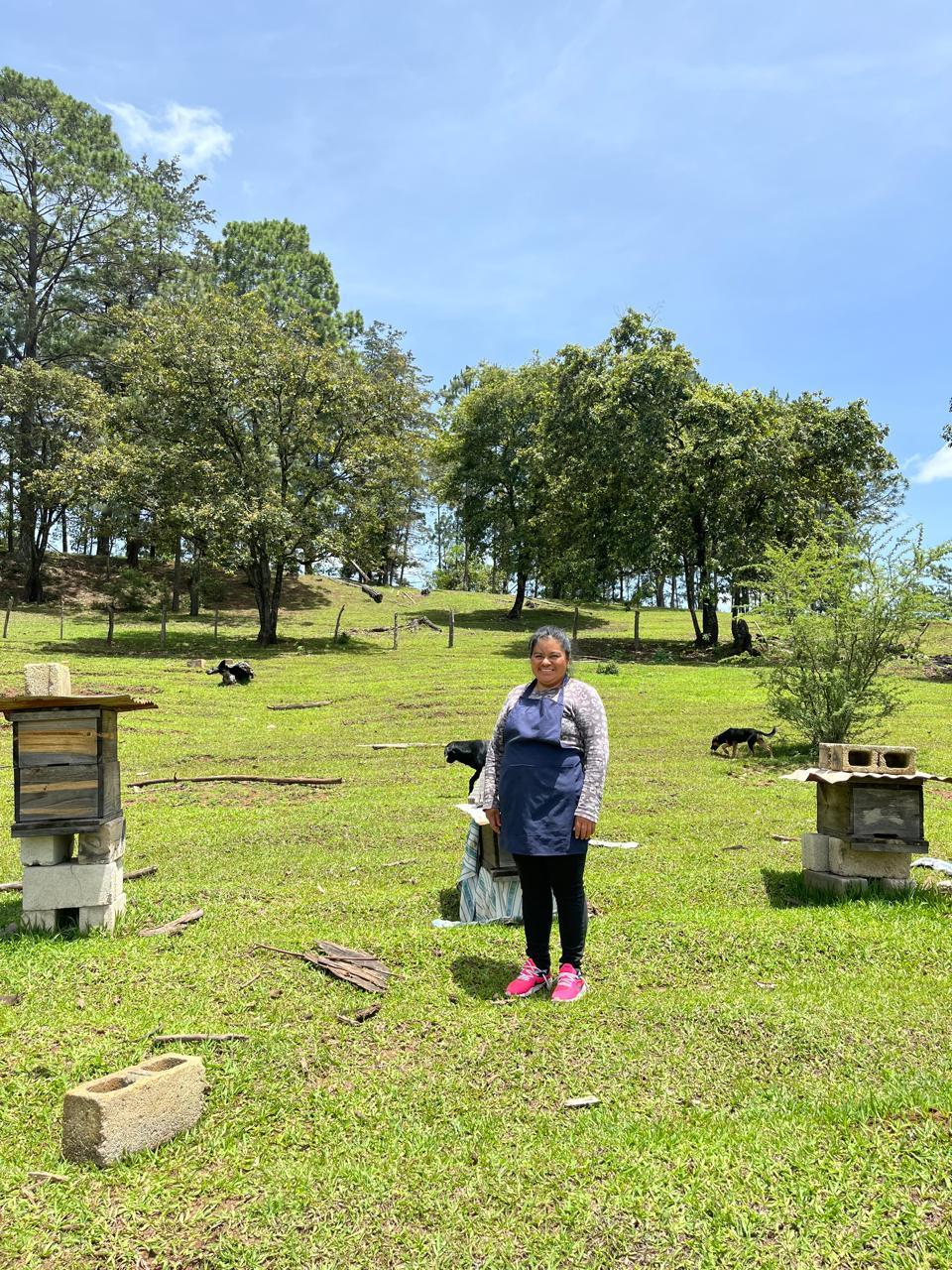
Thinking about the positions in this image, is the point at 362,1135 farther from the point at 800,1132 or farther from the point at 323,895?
the point at 323,895

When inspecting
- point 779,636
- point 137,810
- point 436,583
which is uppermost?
point 436,583

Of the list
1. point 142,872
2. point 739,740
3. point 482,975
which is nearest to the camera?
point 482,975

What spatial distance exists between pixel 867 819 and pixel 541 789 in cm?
347

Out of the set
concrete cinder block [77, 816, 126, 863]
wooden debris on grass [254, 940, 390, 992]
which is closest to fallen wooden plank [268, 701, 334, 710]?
concrete cinder block [77, 816, 126, 863]

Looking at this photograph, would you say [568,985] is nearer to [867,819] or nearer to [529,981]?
[529,981]

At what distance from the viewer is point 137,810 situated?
9.77 m

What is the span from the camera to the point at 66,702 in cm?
544

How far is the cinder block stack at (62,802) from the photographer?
5.46 m

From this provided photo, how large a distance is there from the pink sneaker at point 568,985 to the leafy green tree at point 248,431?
80.8 feet

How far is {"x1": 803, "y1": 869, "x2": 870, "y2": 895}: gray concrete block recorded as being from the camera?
251 inches

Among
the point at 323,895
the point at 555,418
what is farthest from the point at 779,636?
the point at 555,418

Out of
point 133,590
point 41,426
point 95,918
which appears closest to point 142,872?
point 95,918

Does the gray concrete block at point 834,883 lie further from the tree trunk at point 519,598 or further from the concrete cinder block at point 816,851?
the tree trunk at point 519,598

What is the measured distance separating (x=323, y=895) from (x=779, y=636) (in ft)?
32.7
